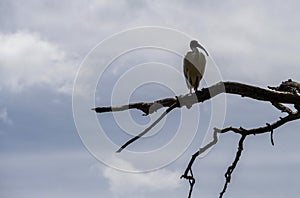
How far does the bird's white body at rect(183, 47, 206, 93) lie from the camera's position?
9.58m

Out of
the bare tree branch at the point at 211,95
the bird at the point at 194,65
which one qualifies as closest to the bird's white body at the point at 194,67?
the bird at the point at 194,65

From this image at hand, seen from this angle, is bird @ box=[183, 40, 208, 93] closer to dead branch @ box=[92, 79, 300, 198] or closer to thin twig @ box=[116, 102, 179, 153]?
dead branch @ box=[92, 79, 300, 198]

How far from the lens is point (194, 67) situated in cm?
991

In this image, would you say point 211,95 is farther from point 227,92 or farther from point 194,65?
point 194,65

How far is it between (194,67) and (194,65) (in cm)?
8

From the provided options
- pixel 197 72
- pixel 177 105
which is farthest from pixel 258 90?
pixel 197 72

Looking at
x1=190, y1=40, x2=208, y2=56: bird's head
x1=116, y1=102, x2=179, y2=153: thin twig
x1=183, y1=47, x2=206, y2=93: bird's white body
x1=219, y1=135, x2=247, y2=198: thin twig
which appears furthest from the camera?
x1=190, y1=40, x2=208, y2=56: bird's head

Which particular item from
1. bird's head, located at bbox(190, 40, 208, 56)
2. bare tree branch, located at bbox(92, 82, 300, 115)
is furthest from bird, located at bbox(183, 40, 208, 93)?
bare tree branch, located at bbox(92, 82, 300, 115)

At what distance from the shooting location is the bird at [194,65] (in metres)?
9.59

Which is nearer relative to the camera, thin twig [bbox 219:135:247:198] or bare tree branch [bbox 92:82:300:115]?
bare tree branch [bbox 92:82:300:115]

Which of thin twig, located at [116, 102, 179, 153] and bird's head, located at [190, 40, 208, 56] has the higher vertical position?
bird's head, located at [190, 40, 208, 56]

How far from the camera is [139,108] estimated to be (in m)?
6.01

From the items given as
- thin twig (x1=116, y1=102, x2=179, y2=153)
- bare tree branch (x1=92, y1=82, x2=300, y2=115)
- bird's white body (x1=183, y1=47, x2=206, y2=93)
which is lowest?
thin twig (x1=116, y1=102, x2=179, y2=153)

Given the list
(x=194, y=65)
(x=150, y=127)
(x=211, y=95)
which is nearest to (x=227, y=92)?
(x=211, y=95)
